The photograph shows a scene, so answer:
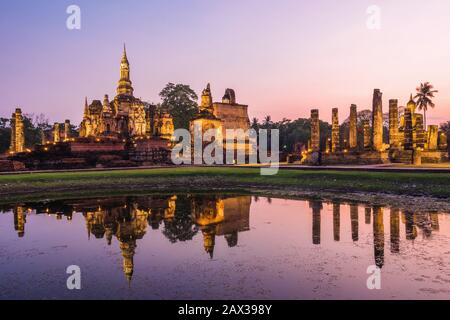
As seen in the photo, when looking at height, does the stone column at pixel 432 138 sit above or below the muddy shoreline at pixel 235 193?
above

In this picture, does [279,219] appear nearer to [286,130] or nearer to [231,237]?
[231,237]

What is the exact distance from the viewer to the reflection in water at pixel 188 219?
8953 mm

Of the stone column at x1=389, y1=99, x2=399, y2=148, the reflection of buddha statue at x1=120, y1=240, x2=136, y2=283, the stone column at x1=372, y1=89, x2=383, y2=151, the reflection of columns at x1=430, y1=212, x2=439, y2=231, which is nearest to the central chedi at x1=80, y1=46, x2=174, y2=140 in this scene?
the stone column at x1=372, y1=89, x2=383, y2=151

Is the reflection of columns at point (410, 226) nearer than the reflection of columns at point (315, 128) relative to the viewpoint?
Yes

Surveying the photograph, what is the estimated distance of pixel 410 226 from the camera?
9789 millimetres

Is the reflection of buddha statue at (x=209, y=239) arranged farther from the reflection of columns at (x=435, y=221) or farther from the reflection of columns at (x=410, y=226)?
the reflection of columns at (x=435, y=221)

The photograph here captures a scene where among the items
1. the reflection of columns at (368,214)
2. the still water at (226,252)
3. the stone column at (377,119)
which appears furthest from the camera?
the stone column at (377,119)

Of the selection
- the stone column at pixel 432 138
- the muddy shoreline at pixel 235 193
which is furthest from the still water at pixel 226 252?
the stone column at pixel 432 138

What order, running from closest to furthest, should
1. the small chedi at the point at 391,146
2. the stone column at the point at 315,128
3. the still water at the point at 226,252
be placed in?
the still water at the point at 226,252, the small chedi at the point at 391,146, the stone column at the point at 315,128

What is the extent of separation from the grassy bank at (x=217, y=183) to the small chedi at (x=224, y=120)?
19215mm

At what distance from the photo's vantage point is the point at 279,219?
11586 mm

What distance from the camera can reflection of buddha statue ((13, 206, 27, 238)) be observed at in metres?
10.4

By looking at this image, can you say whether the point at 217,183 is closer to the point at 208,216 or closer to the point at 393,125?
the point at 208,216
